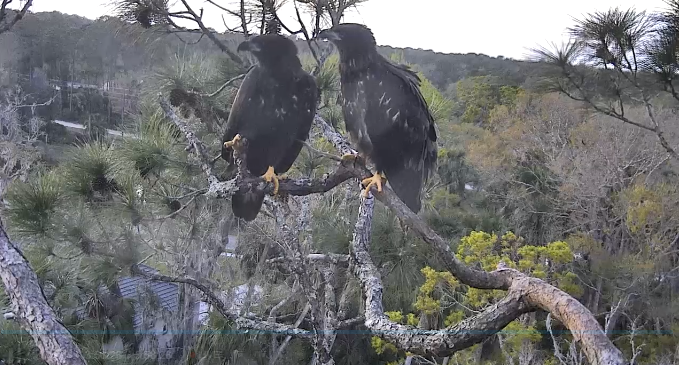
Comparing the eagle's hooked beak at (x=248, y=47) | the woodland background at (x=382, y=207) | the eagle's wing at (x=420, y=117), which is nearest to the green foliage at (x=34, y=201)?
the woodland background at (x=382, y=207)

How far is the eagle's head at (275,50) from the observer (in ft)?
4.56

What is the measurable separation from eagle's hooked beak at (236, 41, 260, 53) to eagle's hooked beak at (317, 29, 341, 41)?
A: 16 cm

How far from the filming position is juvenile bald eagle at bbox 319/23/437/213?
4.36 ft

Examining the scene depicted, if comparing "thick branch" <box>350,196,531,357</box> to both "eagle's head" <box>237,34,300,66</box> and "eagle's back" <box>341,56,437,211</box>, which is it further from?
"eagle's head" <box>237,34,300,66</box>

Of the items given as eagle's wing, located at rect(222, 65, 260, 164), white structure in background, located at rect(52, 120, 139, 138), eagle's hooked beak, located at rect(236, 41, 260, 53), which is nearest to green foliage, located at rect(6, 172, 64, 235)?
white structure in background, located at rect(52, 120, 139, 138)

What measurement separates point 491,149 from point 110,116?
1.02 metres

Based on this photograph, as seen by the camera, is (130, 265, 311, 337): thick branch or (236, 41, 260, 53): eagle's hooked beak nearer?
(236, 41, 260, 53): eagle's hooked beak

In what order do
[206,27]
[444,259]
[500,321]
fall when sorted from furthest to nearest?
[206,27] → [444,259] → [500,321]

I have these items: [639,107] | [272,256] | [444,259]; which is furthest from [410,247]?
[639,107]

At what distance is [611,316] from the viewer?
1.38m

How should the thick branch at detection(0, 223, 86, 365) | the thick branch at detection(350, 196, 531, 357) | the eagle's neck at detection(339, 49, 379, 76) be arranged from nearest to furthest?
the thick branch at detection(350, 196, 531, 357)
the eagle's neck at detection(339, 49, 379, 76)
the thick branch at detection(0, 223, 86, 365)

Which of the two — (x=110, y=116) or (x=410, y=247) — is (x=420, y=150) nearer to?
(x=410, y=247)

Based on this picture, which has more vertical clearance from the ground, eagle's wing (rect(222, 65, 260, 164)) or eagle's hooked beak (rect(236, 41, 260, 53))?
eagle's hooked beak (rect(236, 41, 260, 53))

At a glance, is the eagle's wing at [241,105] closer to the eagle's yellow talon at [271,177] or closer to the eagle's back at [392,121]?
the eagle's yellow talon at [271,177]
